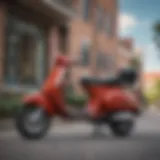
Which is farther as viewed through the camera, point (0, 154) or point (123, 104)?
point (123, 104)

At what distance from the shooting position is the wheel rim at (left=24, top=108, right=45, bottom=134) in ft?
4.48

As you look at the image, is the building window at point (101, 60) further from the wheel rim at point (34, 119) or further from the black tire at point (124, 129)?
the wheel rim at point (34, 119)

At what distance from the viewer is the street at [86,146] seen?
1.01m

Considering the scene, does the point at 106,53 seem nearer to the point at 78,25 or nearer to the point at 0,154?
the point at 78,25

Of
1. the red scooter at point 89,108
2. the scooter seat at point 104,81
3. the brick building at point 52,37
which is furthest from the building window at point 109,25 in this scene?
the red scooter at point 89,108

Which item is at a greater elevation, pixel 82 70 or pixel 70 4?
pixel 70 4

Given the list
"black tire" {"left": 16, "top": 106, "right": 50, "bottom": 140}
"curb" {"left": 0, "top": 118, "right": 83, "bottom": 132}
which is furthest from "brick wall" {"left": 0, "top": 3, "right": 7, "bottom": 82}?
"black tire" {"left": 16, "top": 106, "right": 50, "bottom": 140}

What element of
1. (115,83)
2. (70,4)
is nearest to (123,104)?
(115,83)

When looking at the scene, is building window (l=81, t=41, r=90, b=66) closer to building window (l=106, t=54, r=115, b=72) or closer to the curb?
building window (l=106, t=54, r=115, b=72)

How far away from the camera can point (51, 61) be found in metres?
1.13

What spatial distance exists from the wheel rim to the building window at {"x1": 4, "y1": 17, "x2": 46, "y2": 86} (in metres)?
0.25

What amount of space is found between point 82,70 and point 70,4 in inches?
5.6

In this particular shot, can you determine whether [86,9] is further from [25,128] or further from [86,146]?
[25,128]

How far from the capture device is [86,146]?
1151mm
